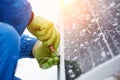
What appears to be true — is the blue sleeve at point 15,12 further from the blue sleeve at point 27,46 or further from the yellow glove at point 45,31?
the blue sleeve at point 27,46

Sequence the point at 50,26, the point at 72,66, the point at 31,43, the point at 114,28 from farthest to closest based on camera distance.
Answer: the point at 31,43 → the point at 50,26 → the point at 72,66 → the point at 114,28

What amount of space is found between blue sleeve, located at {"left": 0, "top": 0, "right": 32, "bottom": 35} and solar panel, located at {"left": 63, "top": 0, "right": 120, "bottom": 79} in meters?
0.26

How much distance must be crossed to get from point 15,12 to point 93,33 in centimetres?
33

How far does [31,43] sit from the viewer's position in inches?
58.1

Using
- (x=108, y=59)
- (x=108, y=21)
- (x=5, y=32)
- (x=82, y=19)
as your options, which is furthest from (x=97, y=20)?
(x=5, y=32)

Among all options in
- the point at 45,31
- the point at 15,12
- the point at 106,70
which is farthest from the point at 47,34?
the point at 106,70

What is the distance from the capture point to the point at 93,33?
1039 millimetres

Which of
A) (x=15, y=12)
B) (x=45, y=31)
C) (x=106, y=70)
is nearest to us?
(x=106, y=70)

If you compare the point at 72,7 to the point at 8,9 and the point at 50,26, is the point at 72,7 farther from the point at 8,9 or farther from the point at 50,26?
the point at 8,9

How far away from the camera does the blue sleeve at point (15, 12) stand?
997 millimetres

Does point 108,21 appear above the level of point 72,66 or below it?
above

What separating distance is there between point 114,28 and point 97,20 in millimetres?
173

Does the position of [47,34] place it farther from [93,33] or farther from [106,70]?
[106,70]

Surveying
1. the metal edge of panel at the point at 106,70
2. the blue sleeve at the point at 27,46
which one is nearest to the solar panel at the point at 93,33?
the metal edge of panel at the point at 106,70
